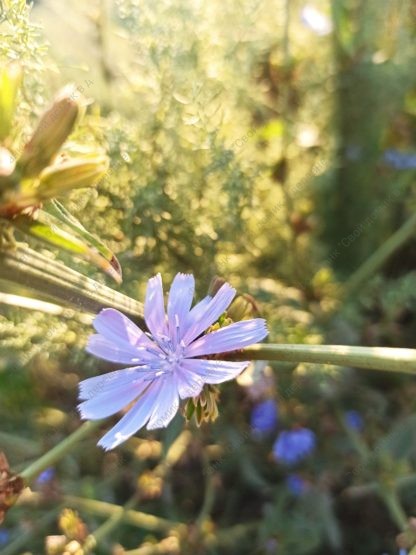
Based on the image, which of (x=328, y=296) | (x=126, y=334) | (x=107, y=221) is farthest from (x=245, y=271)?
(x=126, y=334)

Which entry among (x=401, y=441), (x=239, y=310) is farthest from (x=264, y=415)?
(x=239, y=310)

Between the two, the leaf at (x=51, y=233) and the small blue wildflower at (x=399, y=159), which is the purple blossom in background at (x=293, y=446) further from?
the leaf at (x=51, y=233)

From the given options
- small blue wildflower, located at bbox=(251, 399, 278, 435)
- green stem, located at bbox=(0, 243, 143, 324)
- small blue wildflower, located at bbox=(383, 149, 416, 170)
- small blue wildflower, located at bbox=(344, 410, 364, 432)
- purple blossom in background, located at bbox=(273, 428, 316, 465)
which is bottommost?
green stem, located at bbox=(0, 243, 143, 324)

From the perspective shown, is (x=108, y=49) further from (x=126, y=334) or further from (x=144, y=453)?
(x=126, y=334)

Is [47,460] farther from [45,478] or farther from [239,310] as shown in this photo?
[45,478]

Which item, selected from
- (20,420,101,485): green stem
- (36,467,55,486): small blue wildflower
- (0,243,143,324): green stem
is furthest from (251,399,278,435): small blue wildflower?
(0,243,143,324): green stem

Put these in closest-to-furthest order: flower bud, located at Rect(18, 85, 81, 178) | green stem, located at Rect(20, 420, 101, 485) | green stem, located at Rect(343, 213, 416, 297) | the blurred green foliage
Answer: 1. flower bud, located at Rect(18, 85, 81, 178)
2. green stem, located at Rect(20, 420, 101, 485)
3. the blurred green foliage
4. green stem, located at Rect(343, 213, 416, 297)

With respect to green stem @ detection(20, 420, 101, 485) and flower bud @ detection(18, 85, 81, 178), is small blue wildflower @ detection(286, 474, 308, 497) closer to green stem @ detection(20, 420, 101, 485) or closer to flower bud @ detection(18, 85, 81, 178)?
green stem @ detection(20, 420, 101, 485)
